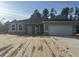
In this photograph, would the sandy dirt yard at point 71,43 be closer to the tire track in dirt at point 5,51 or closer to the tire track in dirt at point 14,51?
the tire track in dirt at point 14,51

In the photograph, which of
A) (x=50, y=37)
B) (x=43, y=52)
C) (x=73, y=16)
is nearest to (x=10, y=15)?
(x=43, y=52)

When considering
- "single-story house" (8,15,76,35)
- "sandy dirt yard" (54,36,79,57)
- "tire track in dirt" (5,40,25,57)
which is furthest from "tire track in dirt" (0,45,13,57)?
"sandy dirt yard" (54,36,79,57)

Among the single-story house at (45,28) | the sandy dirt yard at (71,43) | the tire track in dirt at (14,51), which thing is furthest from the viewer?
the single-story house at (45,28)

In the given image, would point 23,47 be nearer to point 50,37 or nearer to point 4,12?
point 4,12

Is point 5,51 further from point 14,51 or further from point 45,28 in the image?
point 45,28

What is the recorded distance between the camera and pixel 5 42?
6840mm

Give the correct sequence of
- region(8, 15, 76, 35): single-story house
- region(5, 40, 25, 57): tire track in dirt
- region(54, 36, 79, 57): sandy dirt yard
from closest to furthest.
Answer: region(5, 40, 25, 57): tire track in dirt
region(54, 36, 79, 57): sandy dirt yard
region(8, 15, 76, 35): single-story house

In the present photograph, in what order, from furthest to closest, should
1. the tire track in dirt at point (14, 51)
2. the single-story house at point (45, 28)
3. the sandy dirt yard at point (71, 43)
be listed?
the single-story house at point (45, 28)
the sandy dirt yard at point (71, 43)
the tire track in dirt at point (14, 51)

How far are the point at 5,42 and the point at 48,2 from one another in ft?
7.40

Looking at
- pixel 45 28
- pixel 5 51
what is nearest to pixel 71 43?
pixel 45 28

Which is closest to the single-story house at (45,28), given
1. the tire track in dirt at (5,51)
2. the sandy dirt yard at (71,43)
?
the sandy dirt yard at (71,43)

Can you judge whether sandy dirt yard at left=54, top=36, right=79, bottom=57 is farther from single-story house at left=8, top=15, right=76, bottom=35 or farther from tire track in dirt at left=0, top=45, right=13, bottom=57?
tire track in dirt at left=0, top=45, right=13, bottom=57

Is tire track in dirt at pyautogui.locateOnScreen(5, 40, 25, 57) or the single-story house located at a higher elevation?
the single-story house

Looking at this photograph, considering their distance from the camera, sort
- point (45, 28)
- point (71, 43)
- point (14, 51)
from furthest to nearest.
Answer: point (45, 28) → point (71, 43) → point (14, 51)
